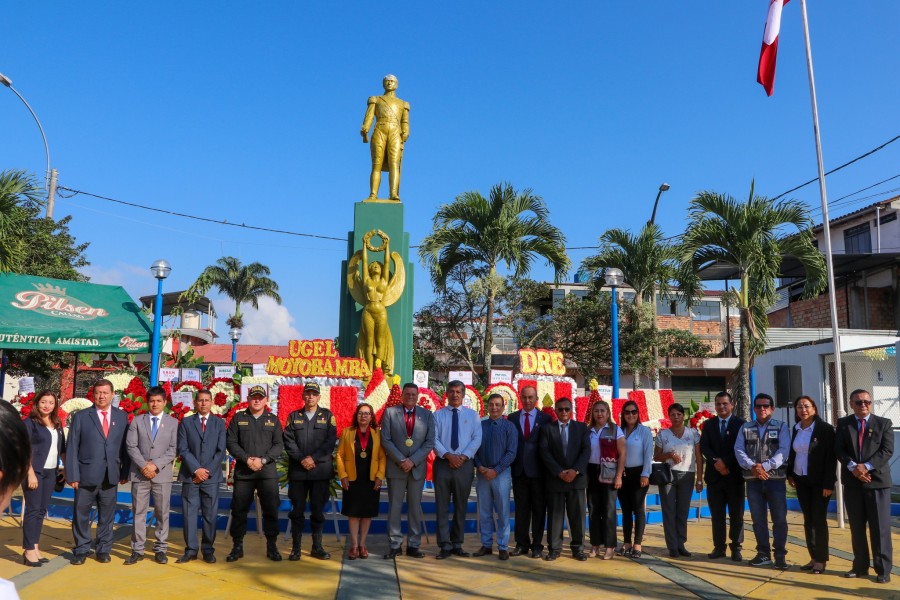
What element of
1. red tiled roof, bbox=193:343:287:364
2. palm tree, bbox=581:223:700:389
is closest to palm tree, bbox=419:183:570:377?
palm tree, bbox=581:223:700:389

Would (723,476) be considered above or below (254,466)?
below

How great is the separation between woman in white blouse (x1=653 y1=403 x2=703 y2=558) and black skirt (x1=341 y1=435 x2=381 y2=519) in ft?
9.59

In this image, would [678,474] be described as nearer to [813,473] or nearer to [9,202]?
[813,473]

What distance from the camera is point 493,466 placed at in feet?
23.5

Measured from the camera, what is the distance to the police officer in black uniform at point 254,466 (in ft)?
22.1

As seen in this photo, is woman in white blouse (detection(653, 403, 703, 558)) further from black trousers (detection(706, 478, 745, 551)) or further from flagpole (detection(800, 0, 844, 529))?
flagpole (detection(800, 0, 844, 529))

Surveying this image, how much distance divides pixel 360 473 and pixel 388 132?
29.9 feet

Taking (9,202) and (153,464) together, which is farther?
(9,202)

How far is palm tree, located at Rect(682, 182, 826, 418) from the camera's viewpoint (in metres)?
14.7

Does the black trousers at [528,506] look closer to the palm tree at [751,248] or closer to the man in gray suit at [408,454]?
the man in gray suit at [408,454]

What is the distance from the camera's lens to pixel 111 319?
15.7 meters

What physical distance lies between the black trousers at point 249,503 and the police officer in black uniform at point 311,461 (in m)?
0.17

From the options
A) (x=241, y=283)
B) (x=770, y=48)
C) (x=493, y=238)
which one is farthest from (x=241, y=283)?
(x=770, y=48)

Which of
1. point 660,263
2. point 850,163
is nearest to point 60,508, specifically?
point 660,263
